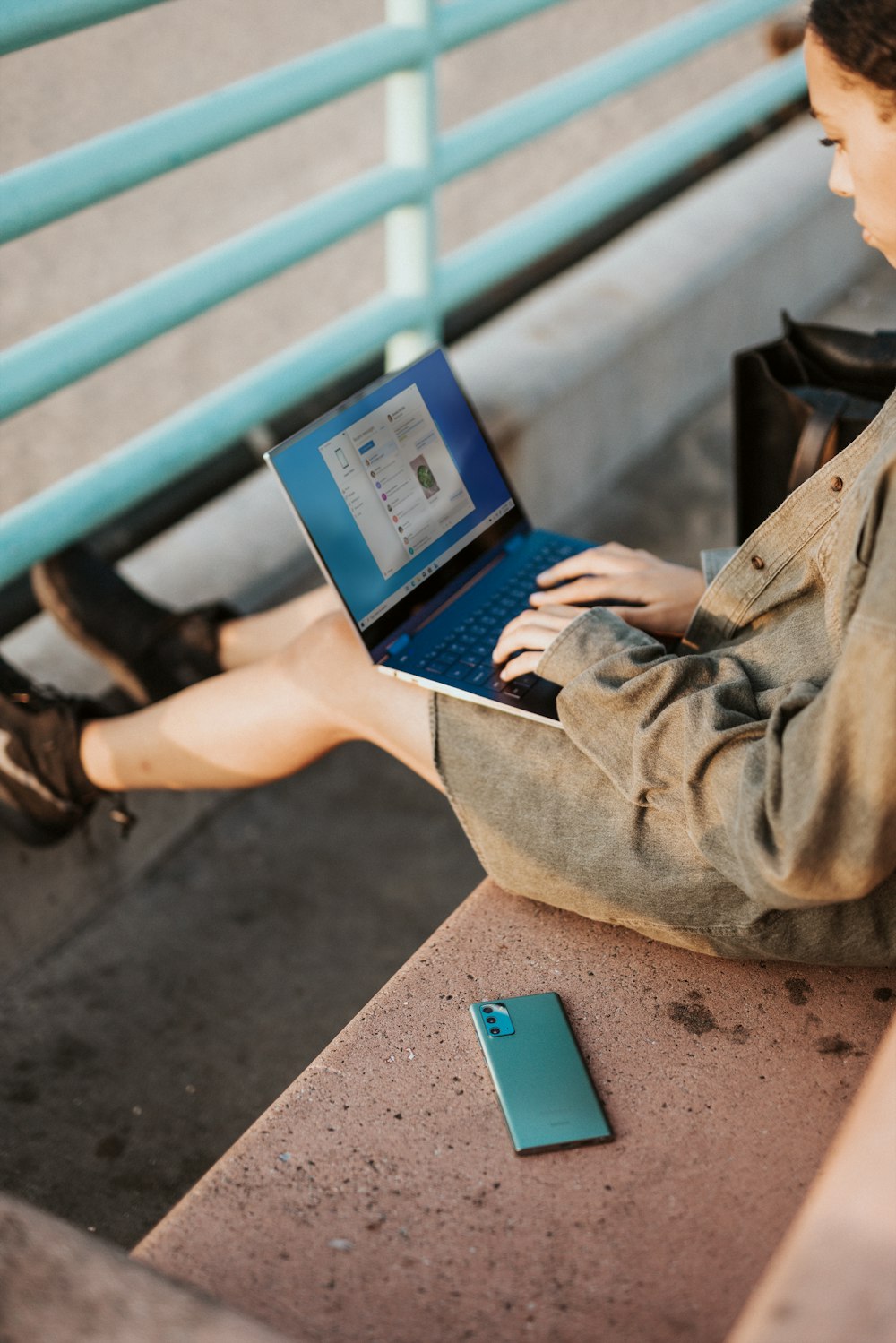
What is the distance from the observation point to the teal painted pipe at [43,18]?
1.80m

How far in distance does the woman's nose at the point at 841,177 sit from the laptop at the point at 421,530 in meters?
0.64

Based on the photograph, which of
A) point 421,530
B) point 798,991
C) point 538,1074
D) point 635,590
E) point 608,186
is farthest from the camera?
point 608,186

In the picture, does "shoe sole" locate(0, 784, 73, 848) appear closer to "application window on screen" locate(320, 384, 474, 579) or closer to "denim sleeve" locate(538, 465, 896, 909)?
"application window on screen" locate(320, 384, 474, 579)

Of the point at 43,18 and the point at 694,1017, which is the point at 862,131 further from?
the point at 43,18

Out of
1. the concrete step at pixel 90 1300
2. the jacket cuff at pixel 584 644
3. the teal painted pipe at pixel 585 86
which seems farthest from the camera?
the teal painted pipe at pixel 585 86

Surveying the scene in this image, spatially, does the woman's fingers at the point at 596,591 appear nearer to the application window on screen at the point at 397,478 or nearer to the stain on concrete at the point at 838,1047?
the application window on screen at the point at 397,478

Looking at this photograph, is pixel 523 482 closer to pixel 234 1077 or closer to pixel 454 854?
pixel 454 854

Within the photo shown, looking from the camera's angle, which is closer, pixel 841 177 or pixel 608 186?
pixel 841 177

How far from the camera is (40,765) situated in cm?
208

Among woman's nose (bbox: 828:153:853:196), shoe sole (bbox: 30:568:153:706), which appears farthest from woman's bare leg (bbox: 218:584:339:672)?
woman's nose (bbox: 828:153:853:196)

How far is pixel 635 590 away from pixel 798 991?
0.55 meters

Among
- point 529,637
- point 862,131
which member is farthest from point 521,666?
point 862,131

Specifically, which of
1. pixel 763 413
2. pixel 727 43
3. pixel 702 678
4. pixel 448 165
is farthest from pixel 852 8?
pixel 727 43

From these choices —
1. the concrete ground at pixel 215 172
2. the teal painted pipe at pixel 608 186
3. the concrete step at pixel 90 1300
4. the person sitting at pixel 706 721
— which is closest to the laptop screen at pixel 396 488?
the person sitting at pixel 706 721
